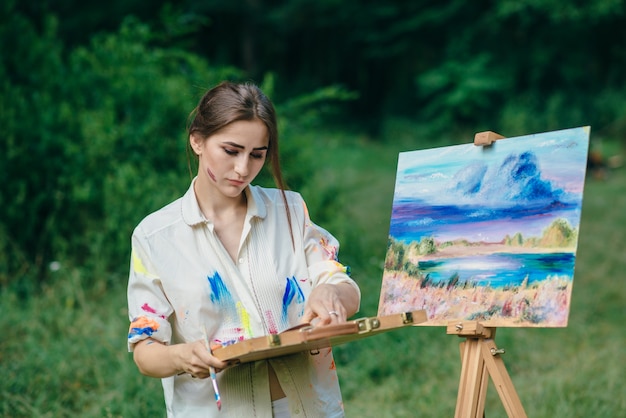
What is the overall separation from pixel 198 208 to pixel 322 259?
0.36 metres

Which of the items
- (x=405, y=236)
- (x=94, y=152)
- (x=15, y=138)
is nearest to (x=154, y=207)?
(x=94, y=152)

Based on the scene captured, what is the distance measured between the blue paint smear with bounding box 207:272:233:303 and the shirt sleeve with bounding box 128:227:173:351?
0.12 meters

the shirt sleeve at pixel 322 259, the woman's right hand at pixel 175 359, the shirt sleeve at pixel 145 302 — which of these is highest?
the shirt sleeve at pixel 322 259

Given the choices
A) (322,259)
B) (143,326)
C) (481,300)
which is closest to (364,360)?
(481,300)

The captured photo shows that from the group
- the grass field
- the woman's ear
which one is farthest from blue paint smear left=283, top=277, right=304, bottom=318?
the grass field

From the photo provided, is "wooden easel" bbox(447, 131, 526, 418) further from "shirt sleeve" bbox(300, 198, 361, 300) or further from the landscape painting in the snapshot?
"shirt sleeve" bbox(300, 198, 361, 300)

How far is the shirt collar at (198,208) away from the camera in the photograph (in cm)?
201

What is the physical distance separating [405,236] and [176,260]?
87 cm

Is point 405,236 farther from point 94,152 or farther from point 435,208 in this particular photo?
point 94,152

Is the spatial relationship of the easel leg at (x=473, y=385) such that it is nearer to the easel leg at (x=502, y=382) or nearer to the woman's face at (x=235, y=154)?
the easel leg at (x=502, y=382)

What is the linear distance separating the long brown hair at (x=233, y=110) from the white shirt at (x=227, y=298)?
0.12 metres

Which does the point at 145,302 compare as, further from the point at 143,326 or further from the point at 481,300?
the point at 481,300

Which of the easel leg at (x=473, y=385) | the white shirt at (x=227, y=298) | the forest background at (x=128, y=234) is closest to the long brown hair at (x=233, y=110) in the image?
the white shirt at (x=227, y=298)

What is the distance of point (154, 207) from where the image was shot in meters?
5.05
